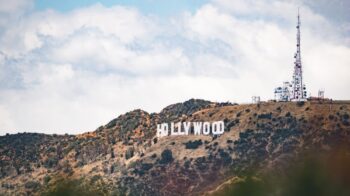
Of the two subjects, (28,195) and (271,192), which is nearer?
(271,192)

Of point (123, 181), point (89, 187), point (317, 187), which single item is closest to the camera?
point (317, 187)

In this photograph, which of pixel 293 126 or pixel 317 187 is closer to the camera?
pixel 317 187

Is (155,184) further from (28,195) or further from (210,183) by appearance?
(28,195)

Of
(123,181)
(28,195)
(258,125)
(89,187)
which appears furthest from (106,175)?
(89,187)

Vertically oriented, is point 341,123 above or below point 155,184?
above

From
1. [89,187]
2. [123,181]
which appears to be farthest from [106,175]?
[89,187]

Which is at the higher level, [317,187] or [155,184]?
[317,187]

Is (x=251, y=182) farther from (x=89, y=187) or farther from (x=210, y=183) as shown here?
(x=210, y=183)

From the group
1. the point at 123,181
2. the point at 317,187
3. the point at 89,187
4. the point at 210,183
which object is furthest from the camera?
the point at 123,181

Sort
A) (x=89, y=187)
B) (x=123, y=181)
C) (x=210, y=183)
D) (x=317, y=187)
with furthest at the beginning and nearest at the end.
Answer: (x=123, y=181), (x=210, y=183), (x=89, y=187), (x=317, y=187)

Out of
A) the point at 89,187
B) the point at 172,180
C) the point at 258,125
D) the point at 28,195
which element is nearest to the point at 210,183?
the point at 172,180
